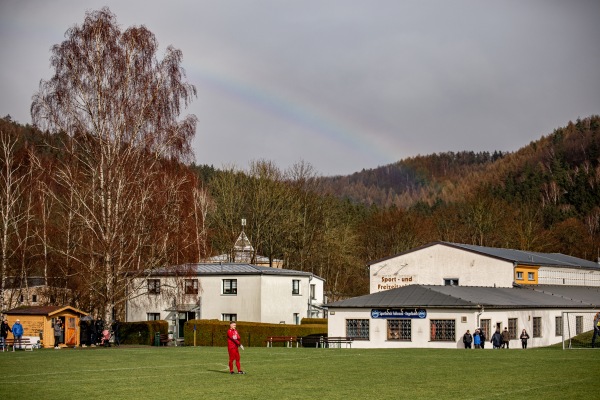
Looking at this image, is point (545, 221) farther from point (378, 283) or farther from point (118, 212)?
point (118, 212)

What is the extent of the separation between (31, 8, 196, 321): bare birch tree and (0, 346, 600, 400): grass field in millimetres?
11400

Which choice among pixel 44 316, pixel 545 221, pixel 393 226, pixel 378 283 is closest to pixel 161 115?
pixel 44 316

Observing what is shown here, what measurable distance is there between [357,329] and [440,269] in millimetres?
18636

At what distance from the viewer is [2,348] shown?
4950 centimetres

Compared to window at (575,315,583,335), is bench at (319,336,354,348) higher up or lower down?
lower down

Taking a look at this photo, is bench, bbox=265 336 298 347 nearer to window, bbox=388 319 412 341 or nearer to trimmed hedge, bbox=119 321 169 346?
window, bbox=388 319 412 341

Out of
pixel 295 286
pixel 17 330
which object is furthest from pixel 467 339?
pixel 295 286

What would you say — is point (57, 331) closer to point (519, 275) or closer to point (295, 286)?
point (295, 286)

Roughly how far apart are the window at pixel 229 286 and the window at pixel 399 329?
2215 cm

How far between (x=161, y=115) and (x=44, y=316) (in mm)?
14021

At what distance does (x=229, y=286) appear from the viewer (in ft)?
253

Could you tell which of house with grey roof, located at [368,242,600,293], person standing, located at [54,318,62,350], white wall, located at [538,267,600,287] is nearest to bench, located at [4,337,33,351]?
person standing, located at [54,318,62,350]

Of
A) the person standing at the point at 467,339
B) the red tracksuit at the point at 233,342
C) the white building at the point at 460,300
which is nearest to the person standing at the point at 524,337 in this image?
the white building at the point at 460,300

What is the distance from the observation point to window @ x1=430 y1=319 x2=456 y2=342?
56.1m
